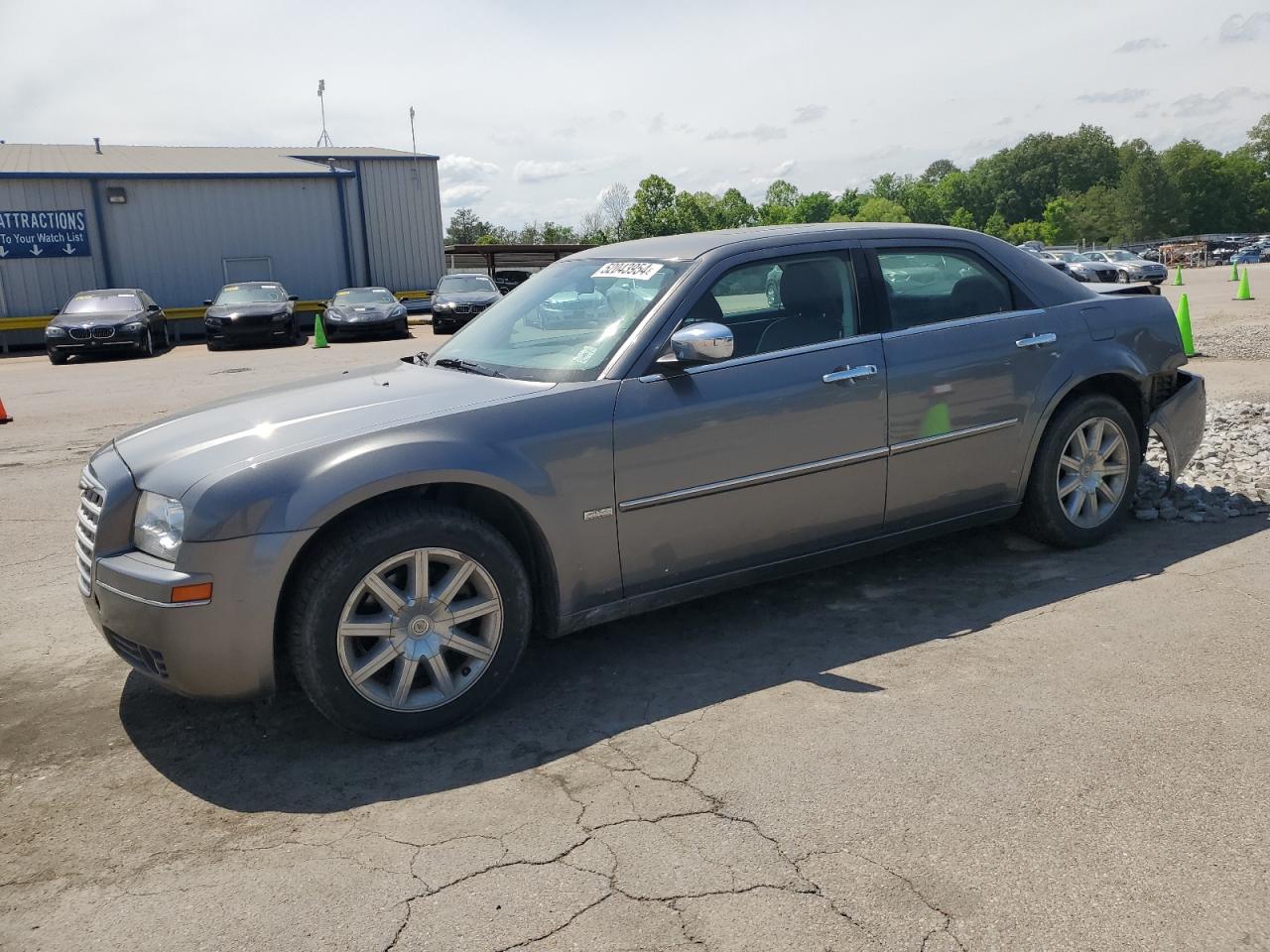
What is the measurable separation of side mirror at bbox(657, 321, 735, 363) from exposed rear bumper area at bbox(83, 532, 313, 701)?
4.94 ft

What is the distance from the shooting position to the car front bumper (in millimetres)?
3281

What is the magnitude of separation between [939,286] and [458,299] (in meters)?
20.2

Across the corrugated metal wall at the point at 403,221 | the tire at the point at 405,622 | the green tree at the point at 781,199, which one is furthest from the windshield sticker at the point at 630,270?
the green tree at the point at 781,199

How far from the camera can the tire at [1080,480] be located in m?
5.04

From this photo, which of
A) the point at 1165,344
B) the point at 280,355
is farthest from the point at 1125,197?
the point at 1165,344

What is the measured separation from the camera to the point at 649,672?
4059 mm

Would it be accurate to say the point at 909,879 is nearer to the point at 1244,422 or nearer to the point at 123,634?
the point at 123,634

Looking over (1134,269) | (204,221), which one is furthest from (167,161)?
(1134,269)

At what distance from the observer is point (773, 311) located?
177 inches

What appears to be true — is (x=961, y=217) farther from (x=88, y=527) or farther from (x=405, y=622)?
(x=88, y=527)

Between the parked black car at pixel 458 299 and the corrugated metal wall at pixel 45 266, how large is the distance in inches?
407

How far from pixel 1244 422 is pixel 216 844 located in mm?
7774

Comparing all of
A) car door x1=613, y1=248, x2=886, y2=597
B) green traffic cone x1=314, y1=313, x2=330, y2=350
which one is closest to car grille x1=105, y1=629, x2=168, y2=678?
car door x1=613, y1=248, x2=886, y2=597

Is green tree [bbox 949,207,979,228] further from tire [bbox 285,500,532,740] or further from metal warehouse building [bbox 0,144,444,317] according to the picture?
tire [bbox 285,500,532,740]
